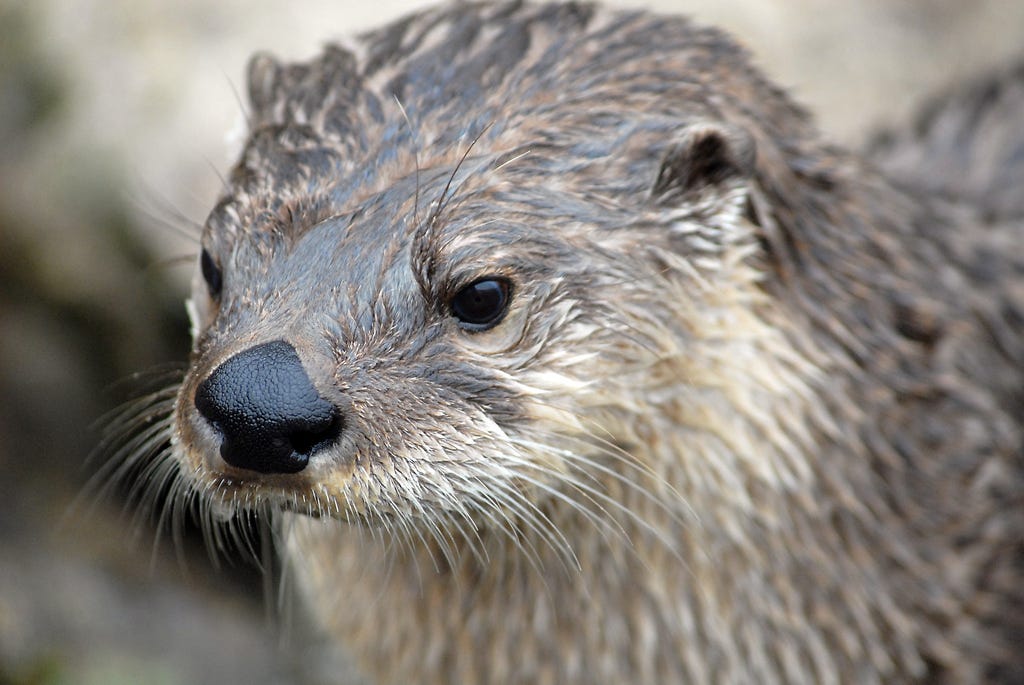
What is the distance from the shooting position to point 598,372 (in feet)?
5.48

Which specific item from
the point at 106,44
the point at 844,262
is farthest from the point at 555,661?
the point at 106,44

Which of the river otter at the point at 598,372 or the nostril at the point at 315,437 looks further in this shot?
the river otter at the point at 598,372

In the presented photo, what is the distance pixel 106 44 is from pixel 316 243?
2133mm

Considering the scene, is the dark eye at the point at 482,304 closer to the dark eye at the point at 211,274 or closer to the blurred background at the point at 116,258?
the dark eye at the point at 211,274

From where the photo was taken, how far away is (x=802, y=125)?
78.4 inches

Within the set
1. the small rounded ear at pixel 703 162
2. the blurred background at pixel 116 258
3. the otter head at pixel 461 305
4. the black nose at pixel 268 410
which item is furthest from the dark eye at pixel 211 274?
the blurred background at pixel 116 258

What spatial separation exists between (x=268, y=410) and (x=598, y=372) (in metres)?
0.44

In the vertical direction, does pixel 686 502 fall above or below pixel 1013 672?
above

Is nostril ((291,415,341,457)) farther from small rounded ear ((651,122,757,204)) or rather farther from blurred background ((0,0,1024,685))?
blurred background ((0,0,1024,685))

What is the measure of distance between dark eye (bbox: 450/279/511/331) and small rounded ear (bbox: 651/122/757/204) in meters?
0.26

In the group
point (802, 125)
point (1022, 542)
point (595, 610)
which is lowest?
point (1022, 542)

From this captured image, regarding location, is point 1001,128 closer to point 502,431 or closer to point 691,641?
point 691,641

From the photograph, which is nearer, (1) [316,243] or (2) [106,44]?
(1) [316,243]

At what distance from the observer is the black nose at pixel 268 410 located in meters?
1.46
